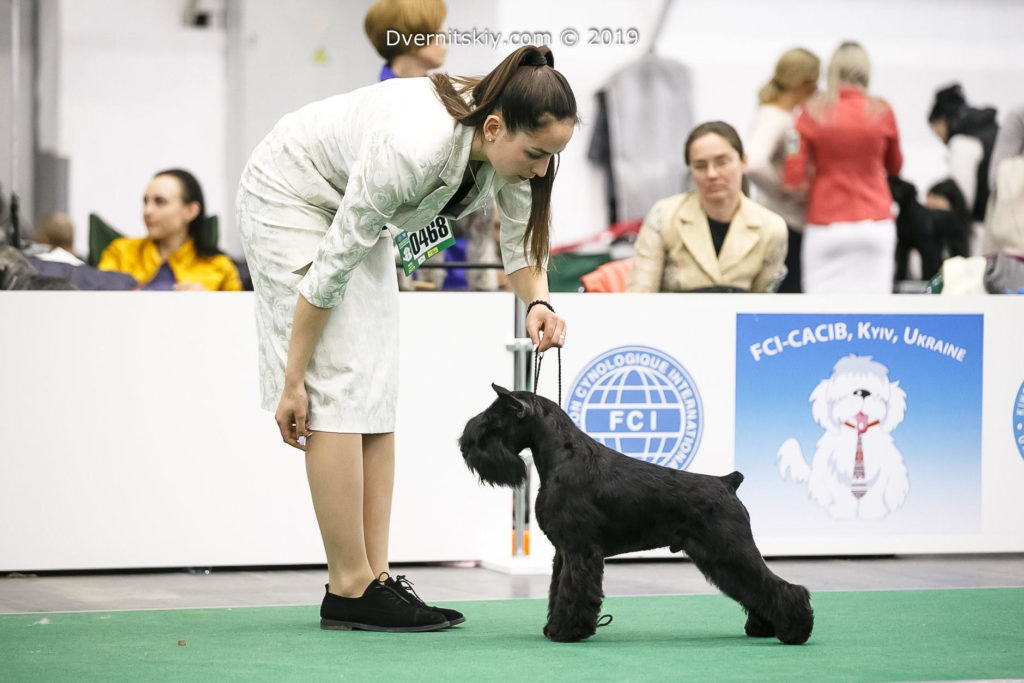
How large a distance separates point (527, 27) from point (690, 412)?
3.26 metres

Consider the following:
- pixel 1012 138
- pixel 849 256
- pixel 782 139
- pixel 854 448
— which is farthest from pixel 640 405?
pixel 1012 138

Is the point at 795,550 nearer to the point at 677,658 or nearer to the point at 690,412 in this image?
the point at 690,412

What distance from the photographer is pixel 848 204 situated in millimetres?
5766

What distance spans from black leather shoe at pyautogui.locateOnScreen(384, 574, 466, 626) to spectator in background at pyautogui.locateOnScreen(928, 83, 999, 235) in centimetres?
518

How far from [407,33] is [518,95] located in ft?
6.36

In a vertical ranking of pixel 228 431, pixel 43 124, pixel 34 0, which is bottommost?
pixel 228 431

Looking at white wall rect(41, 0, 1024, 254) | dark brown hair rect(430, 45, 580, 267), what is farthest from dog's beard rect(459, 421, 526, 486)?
white wall rect(41, 0, 1024, 254)

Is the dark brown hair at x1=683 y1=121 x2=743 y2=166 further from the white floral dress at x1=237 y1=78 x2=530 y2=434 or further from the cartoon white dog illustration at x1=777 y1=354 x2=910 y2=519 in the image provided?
the white floral dress at x1=237 y1=78 x2=530 y2=434

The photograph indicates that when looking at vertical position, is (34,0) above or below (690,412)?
above

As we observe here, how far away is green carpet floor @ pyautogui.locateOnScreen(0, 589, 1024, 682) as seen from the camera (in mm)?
2627

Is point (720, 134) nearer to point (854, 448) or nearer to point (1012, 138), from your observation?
point (854, 448)

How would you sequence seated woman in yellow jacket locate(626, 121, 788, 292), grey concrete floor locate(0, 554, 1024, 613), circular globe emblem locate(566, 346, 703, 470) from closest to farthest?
grey concrete floor locate(0, 554, 1024, 613) < circular globe emblem locate(566, 346, 703, 470) < seated woman in yellow jacket locate(626, 121, 788, 292)

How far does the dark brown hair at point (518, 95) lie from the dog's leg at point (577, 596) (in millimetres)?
891

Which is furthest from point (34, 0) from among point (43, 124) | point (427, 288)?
point (427, 288)
